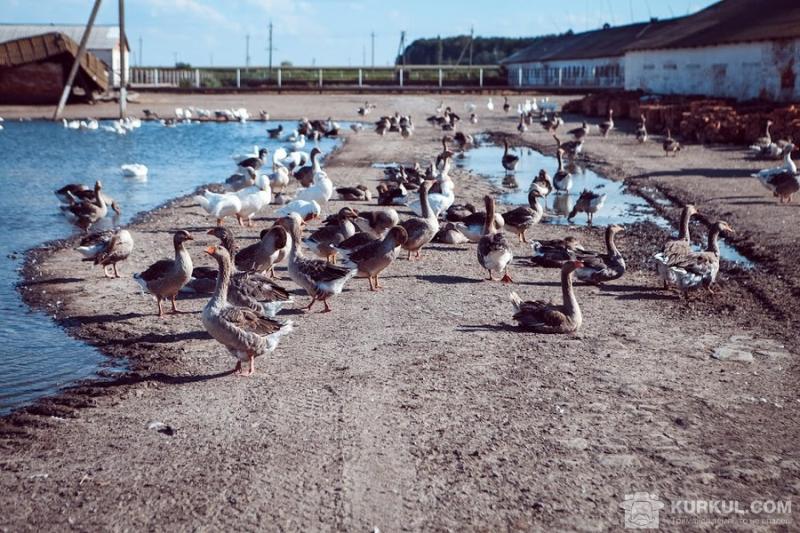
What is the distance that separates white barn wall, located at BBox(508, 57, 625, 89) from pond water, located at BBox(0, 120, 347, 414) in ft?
98.5

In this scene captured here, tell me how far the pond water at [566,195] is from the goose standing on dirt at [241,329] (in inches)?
310

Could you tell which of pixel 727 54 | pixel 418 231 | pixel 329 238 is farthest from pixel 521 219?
pixel 727 54

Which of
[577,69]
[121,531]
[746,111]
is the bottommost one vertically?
[121,531]

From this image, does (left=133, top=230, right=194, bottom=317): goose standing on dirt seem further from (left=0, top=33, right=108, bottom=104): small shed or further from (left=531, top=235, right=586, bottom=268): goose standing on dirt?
(left=0, top=33, right=108, bottom=104): small shed

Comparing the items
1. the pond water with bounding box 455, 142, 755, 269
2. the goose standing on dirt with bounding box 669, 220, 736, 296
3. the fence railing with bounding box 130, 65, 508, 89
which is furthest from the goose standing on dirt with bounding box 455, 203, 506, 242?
the fence railing with bounding box 130, 65, 508, 89

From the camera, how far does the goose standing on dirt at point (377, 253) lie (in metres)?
11.2

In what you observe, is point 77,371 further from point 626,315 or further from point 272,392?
point 626,315

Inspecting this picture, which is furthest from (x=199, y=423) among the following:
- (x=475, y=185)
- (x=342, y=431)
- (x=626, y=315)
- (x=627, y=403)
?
(x=475, y=185)

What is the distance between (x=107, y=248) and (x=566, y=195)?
41.0 feet

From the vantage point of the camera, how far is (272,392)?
777 centimetres

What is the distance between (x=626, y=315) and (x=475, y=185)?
1247 centimetres

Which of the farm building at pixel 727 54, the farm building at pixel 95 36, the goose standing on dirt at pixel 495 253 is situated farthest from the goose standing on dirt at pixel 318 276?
the farm building at pixel 95 36

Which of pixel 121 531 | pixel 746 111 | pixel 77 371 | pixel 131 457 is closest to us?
pixel 121 531

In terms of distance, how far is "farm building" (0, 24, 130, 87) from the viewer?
2832 inches
